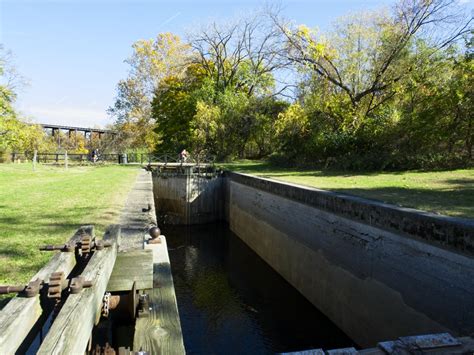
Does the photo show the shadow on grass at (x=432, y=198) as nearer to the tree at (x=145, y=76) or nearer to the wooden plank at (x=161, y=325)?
the wooden plank at (x=161, y=325)

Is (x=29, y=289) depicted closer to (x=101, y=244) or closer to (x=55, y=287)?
(x=55, y=287)

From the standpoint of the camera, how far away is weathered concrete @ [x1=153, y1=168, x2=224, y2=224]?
20.6 meters

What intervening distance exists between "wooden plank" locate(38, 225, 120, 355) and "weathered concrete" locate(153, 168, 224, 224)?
716 inches

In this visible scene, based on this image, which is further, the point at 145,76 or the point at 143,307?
the point at 145,76

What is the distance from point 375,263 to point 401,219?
113cm

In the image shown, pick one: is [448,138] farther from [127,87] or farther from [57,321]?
[127,87]

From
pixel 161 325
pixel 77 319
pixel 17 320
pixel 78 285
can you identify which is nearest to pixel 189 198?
pixel 161 325

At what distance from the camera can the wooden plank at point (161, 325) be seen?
2.29 m

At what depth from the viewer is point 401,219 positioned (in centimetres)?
569

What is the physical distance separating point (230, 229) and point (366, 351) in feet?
→ 53.8

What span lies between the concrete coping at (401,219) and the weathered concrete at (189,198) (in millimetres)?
11499

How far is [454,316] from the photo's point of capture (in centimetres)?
464

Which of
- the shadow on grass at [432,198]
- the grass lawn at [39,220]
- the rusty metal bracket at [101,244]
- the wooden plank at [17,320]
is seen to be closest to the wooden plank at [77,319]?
the wooden plank at [17,320]

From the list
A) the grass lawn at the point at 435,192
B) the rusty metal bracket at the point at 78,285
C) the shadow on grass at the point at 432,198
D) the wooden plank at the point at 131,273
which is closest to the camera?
the rusty metal bracket at the point at 78,285
